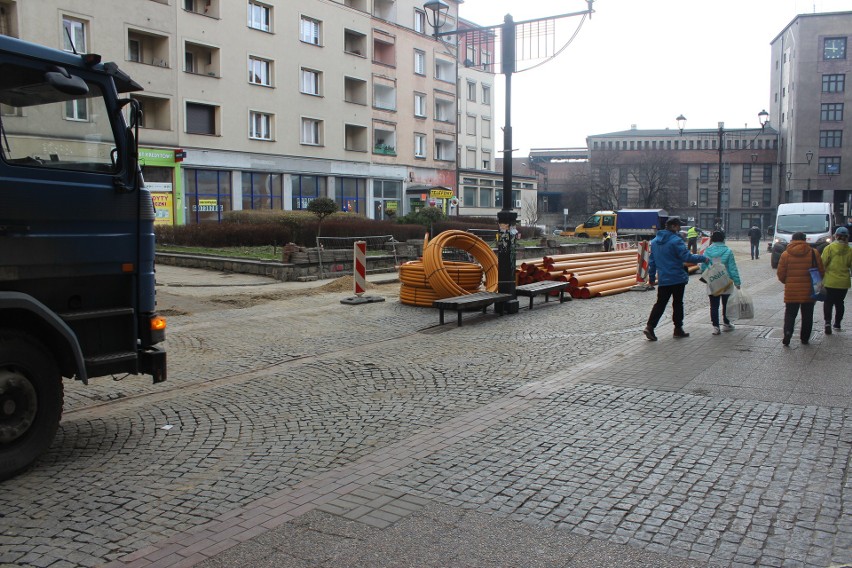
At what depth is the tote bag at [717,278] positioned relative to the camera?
1130 centimetres

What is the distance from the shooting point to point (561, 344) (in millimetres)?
10672

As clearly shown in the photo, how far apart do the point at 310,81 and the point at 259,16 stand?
5011 mm

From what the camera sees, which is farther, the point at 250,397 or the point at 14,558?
the point at 250,397

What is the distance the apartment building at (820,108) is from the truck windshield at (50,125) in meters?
83.8

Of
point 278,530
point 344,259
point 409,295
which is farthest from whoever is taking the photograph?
point 344,259

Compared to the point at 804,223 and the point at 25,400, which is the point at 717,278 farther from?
the point at 804,223

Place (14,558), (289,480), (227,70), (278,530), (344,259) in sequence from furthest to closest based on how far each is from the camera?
(227,70) < (344,259) < (289,480) < (278,530) < (14,558)

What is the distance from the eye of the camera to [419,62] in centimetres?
5397

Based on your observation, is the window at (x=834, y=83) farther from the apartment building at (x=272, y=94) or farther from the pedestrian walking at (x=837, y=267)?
the pedestrian walking at (x=837, y=267)

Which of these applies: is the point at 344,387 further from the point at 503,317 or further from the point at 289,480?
the point at 503,317

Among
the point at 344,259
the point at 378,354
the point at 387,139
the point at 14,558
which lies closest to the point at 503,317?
the point at 378,354

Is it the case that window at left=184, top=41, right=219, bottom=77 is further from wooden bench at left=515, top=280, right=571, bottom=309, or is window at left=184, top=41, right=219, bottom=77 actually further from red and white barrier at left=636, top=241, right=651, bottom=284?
wooden bench at left=515, top=280, right=571, bottom=309

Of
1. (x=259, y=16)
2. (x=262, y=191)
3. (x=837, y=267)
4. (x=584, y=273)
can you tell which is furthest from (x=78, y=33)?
(x=837, y=267)

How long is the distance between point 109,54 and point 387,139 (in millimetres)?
22165
